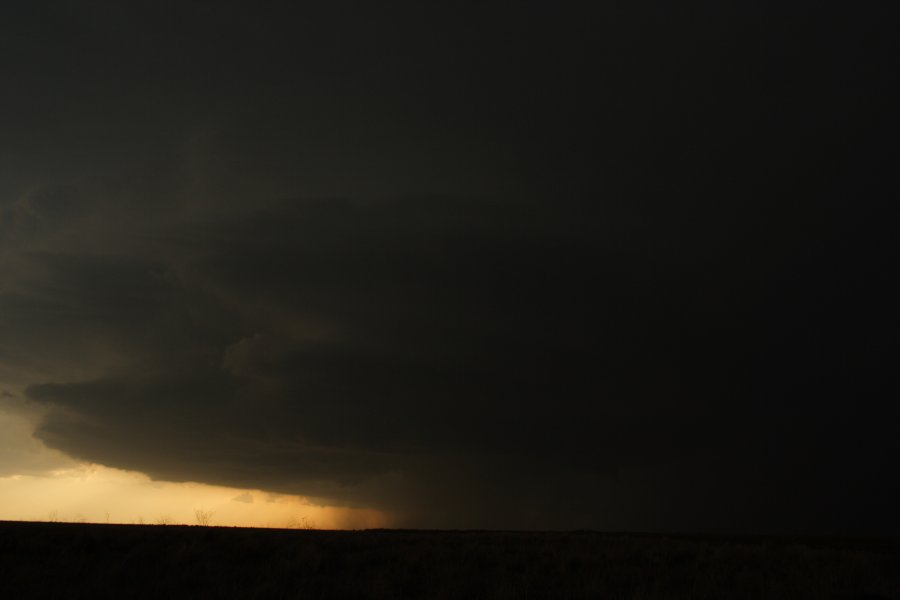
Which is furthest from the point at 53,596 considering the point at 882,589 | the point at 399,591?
the point at 882,589

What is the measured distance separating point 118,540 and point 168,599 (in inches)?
422

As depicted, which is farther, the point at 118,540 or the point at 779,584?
the point at 118,540

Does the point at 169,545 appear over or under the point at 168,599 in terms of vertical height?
over

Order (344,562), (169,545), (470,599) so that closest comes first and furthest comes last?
1. (470,599)
2. (344,562)
3. (169,545)

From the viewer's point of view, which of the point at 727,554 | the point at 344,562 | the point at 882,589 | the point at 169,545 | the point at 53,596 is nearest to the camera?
the point at 53,596

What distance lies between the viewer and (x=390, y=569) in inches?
803

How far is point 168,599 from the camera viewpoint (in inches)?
604

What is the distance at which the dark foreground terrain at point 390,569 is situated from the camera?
55.1 feet

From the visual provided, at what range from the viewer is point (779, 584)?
1856cm

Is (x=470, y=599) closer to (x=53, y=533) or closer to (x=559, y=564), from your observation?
(x=559, y=564)

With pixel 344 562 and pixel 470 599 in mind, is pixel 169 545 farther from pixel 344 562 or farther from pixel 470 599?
pixel 470 599

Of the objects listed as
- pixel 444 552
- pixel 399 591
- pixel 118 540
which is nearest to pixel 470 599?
pixel 399 591

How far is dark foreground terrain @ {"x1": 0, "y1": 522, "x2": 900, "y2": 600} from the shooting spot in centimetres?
1678

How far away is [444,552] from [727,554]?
1159 centimetres
